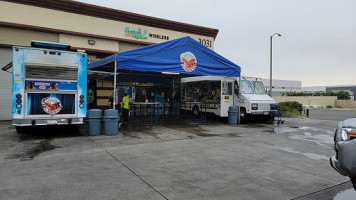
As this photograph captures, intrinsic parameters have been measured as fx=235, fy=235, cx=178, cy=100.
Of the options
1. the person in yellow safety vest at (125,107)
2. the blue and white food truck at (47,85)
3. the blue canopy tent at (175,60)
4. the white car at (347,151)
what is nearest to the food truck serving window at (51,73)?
the blue and white food truck at (47,85)

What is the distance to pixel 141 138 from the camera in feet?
27.7

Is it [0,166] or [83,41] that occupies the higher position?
[83,41]

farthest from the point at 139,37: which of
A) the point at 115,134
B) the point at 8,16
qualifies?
the point at 115,134

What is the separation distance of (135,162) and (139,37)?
1268 cm

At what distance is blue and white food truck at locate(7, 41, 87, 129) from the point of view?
25.4 feet

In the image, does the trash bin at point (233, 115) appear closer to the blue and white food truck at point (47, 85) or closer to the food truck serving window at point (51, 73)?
the blue and white food truck at point (47, 85)

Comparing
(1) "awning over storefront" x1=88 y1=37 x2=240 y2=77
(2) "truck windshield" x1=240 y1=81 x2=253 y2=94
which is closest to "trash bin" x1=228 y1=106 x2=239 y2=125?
(2) "truck windshield" x1=240 y1=81 x2=253 y2=94

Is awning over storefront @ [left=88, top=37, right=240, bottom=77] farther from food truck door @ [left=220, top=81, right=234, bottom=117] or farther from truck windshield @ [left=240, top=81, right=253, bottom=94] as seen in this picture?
truck windshield @ [left=240, top=81, right=253, bottom=94]

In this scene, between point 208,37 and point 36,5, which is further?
point 208,37

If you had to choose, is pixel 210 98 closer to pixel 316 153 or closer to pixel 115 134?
pixel 115 134

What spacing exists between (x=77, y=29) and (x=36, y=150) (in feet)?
33.2

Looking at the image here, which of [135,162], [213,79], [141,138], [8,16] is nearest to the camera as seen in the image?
[135,162]

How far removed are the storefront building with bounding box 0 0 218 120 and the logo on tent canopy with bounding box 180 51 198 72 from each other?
6.62 m

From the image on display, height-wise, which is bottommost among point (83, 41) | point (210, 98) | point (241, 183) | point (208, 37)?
point (241, 183)
